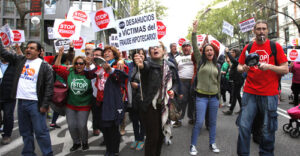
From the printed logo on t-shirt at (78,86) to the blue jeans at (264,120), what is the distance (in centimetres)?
263

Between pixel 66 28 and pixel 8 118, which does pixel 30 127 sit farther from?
pixel 66 28

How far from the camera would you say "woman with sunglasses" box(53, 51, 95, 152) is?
13.8ft

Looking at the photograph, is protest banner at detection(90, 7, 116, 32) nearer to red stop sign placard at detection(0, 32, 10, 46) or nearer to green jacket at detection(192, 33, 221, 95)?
red stop sign placard at detection(0, 32, 10, 46)

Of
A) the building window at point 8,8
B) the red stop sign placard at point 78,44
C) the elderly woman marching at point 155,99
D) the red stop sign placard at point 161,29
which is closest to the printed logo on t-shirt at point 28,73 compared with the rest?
the elderly woman marching at point 155,99

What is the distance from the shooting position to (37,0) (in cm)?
1325

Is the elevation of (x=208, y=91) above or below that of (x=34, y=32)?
below

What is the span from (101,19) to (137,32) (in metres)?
4.19

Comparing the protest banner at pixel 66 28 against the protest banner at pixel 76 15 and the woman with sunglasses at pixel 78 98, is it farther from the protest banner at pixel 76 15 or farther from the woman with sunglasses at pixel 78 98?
the woman with sunglasses at pixel 78 98

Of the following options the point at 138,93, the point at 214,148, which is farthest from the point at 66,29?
the point at 214,148

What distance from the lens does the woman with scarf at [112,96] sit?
11.9 feet

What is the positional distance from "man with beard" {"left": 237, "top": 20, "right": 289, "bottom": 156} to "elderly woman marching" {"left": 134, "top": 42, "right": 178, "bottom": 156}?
3.54 ft

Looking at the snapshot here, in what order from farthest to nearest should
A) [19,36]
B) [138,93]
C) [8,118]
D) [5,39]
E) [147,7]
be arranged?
[147,7]
[19,36]
[5,39]
[8,118]
[138,93]

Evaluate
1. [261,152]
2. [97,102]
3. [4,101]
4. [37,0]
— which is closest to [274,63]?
[261,152]

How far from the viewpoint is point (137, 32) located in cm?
366
